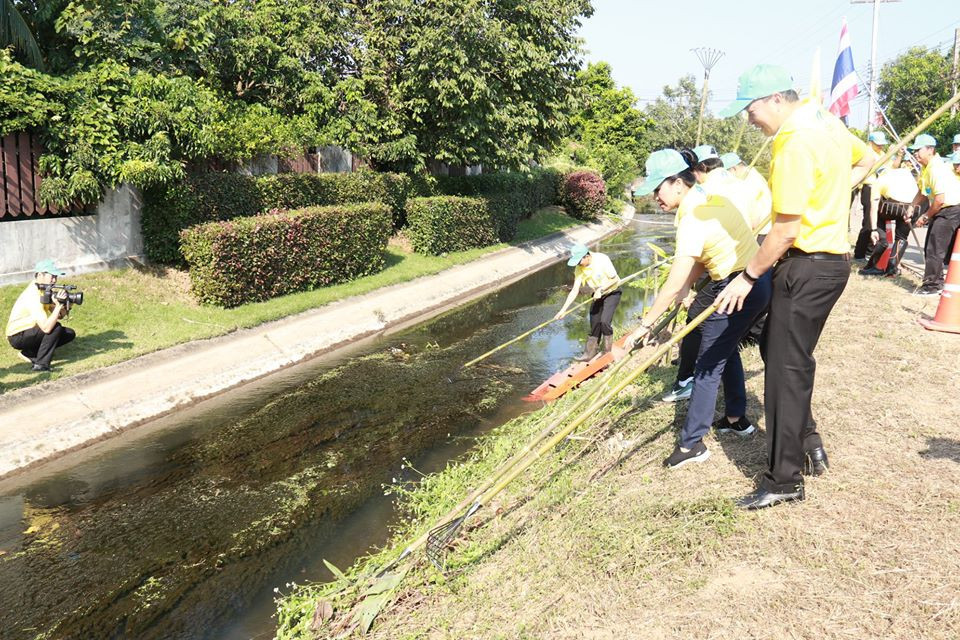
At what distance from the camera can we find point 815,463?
4418 millimetres

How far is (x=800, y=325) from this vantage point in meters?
3.72

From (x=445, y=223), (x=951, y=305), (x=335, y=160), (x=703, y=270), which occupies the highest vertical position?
(x=335, y=160)

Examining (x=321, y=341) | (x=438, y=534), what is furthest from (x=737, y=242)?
(x=321, y=341)

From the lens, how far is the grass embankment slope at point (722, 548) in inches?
131

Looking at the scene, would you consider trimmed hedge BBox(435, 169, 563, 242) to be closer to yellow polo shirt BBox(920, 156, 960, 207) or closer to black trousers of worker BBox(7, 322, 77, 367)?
yellow polo shirt BBox(920, 156, 960, 207)

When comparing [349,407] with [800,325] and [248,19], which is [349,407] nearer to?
[800,325]

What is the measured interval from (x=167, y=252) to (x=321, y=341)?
3.57m

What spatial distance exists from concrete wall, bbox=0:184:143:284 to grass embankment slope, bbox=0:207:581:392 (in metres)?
0.29

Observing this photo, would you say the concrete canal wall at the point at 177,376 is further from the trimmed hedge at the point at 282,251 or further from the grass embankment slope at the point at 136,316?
the trimmed hedge at the point at 282,251

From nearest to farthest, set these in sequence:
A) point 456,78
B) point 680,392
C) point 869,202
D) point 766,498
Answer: point 766,498 → point 680,392 → point 869,202 → point 456,78

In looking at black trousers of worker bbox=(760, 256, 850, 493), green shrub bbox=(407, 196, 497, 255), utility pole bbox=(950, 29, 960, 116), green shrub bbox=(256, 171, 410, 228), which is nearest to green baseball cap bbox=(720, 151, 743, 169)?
black trousers of worker bbox=(760, 256, 850, 493)

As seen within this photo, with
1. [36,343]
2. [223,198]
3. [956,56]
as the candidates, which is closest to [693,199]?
[36,343]

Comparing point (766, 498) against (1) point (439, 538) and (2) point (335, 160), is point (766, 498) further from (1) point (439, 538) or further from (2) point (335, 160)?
(2) point (335, 160)

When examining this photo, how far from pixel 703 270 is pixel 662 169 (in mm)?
748
